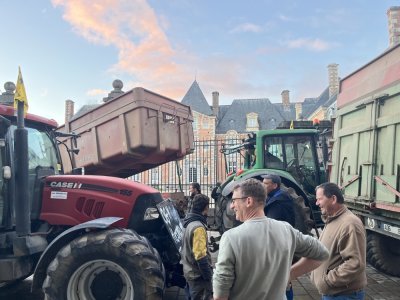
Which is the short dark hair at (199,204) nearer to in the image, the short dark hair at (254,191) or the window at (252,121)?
the short dark hair at (254,191)

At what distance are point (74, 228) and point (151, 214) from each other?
1035mm

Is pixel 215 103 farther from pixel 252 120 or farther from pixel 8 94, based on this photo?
pixel 8 94

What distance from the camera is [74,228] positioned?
4.11 m

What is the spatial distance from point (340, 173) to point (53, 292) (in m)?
4.81

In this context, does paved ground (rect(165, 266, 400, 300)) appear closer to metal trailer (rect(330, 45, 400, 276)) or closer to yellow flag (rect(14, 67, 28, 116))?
metal trailer (rect(330, 45, 400, 276))

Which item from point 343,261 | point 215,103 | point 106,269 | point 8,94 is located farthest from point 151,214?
point 215,103

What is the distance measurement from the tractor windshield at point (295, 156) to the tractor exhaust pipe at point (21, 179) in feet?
15.8

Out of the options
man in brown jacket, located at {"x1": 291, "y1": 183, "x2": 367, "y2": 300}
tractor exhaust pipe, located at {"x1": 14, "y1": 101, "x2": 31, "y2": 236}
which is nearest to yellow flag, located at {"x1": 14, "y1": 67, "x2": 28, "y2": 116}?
tractor exhaust pipe, located at {"x1": 14, "y1": 101, "x2": 31, "y2": 236}

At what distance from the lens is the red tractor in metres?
3.93

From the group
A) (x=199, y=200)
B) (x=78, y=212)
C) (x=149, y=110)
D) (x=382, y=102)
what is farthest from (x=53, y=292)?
(x=382, y=102)

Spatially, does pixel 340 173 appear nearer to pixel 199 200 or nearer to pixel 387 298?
pixel 387 298

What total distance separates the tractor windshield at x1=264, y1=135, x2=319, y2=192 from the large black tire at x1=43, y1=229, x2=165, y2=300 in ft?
14.3

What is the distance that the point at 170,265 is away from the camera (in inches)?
188

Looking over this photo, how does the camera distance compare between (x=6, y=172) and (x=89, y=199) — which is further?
(x=89, y=199)
